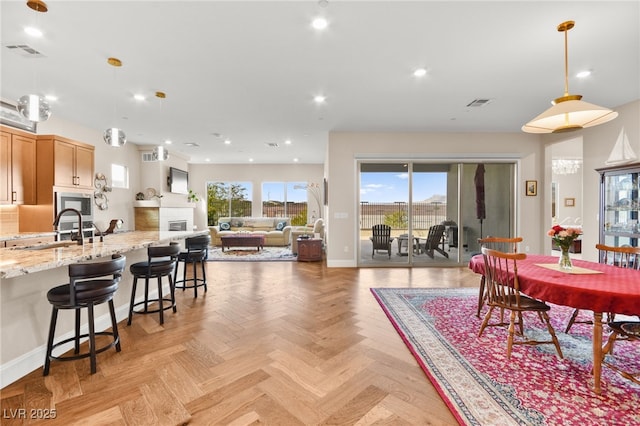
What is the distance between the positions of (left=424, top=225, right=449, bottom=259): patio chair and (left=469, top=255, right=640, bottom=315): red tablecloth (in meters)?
3.56

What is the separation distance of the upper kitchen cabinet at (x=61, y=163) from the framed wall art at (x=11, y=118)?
0.69 feet

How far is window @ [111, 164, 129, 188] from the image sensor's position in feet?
21.4

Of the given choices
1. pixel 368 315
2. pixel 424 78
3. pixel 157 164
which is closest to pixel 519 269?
pixel 368 315

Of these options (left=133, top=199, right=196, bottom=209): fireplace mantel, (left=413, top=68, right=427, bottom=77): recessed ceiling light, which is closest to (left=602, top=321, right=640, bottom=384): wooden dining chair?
(left=413, top=68, right=427, bottom=77): recessed ceiling light

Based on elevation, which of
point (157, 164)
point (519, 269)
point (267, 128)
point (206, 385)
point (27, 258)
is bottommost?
point (206, 385)

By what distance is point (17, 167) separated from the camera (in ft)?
13.7

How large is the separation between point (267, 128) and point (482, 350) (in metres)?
5.05

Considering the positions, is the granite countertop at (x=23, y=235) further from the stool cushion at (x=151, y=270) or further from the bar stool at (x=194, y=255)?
the stool cushion at (x=151, y=270)

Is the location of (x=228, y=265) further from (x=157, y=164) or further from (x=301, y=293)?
(x=157, y=164)

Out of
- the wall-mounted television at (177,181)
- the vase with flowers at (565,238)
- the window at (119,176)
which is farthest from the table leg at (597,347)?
the wall-mounted television at (177,181)

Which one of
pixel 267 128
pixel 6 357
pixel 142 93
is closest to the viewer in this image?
pixel 6 357

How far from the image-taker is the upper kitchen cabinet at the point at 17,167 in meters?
3.96

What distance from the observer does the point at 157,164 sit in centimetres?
735

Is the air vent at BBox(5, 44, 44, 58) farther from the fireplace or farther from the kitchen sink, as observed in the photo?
the fireplace
